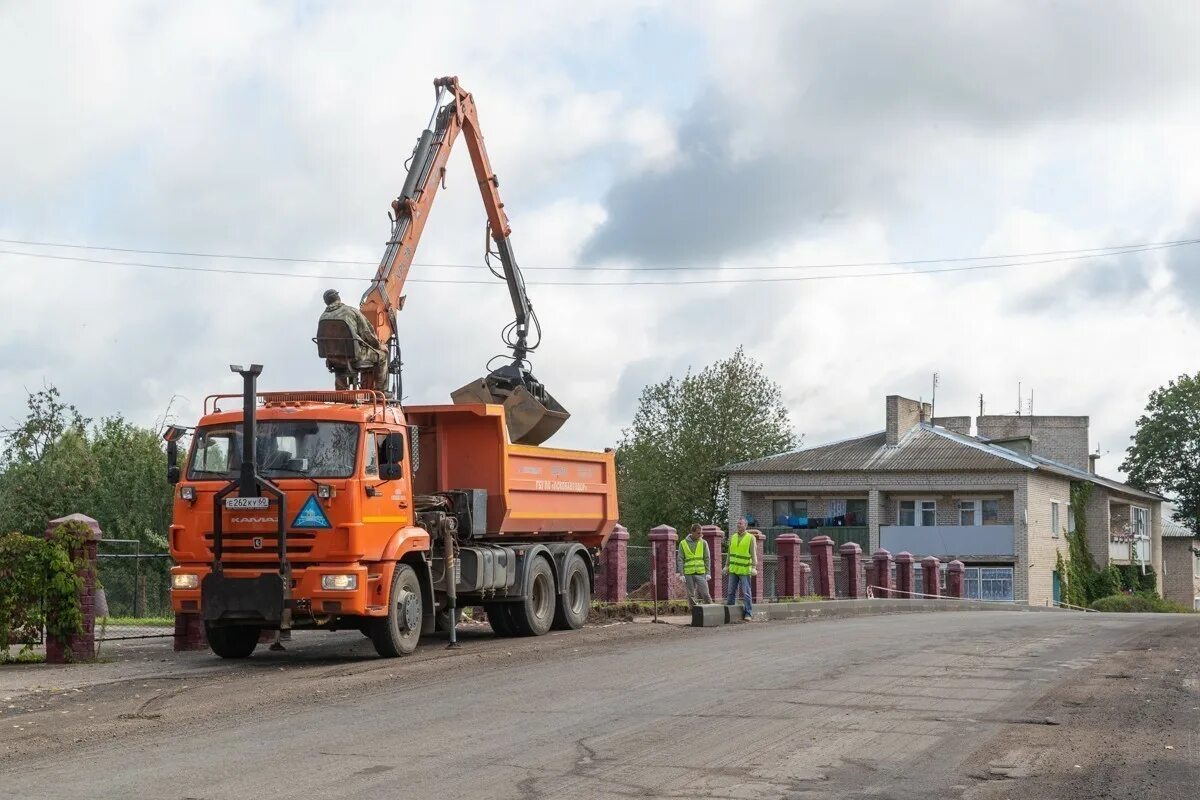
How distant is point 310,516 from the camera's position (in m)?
15.4

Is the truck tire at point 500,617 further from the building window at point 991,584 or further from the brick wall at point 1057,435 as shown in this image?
the brick wall at point 1057,435

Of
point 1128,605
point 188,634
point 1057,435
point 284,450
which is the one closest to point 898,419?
point 1128,605

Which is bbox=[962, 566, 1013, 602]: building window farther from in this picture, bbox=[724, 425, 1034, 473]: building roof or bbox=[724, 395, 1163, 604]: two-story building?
bbox=[724, 425, 1034, 473]: building roof

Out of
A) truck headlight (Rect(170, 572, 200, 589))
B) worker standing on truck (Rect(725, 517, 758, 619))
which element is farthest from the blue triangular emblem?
worker standing on truck (Rect(725, 517, 758, 619))

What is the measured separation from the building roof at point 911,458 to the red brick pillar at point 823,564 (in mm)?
24747

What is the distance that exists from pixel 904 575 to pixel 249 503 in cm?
3069

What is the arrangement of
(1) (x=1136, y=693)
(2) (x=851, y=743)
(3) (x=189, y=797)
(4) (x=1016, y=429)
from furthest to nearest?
(4) (x=1016, y=429)
(1) (x=1136, y=693)
(2) (x=851, y=743)
(3) (x=189, y=797)

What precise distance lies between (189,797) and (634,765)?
8.56 ft

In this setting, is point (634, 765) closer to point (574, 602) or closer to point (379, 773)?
point (379, 773)

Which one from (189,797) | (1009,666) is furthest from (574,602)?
(189,797)

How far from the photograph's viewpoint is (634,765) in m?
8.90

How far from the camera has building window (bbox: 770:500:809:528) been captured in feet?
210

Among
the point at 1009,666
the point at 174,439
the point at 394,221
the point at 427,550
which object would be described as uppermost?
the point at 394,221

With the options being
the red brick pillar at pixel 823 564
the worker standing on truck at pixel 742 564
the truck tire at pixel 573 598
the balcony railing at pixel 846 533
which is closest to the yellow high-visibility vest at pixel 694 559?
the worker standing on truck at pixel 742 564
